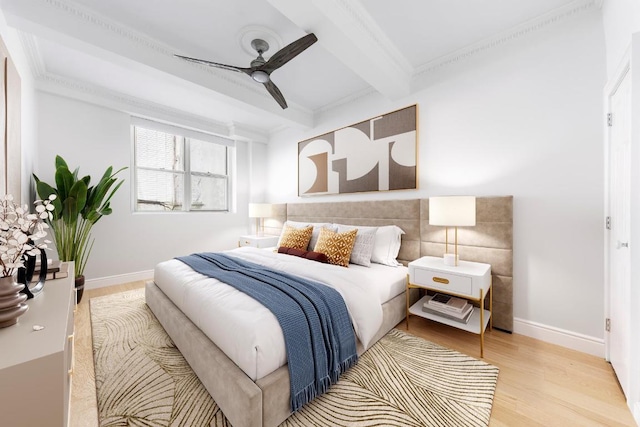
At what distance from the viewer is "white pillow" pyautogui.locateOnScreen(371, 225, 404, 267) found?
2.74m

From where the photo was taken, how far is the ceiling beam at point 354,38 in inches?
72.6

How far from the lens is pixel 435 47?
2537 mm

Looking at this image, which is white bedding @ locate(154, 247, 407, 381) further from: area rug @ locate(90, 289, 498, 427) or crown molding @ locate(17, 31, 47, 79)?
crown molding @ locate(17, 31, 47, 79)

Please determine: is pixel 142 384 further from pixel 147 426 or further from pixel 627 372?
pixel 627 372

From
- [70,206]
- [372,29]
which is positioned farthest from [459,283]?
[70,206]

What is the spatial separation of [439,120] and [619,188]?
154cm

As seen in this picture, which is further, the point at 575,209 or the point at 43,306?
the point at 575,209

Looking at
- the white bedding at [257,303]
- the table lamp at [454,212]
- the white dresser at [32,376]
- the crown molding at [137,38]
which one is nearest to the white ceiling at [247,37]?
the crown molding at [137,38]

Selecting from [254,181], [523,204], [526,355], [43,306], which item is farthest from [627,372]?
[254,181]

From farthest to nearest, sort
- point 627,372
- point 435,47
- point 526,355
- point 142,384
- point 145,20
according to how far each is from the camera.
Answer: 1. point 435,47
2. point 145,20
3. point 526,355
4. point 142,384
5. point 627,372

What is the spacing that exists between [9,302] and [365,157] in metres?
3.22

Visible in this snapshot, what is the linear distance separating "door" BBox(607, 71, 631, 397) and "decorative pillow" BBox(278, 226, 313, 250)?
2573mm

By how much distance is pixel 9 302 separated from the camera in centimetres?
102

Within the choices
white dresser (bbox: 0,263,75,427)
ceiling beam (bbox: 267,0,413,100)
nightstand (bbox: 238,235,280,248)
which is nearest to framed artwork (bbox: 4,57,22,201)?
white dresser (bbox: 0,263,75,427)
